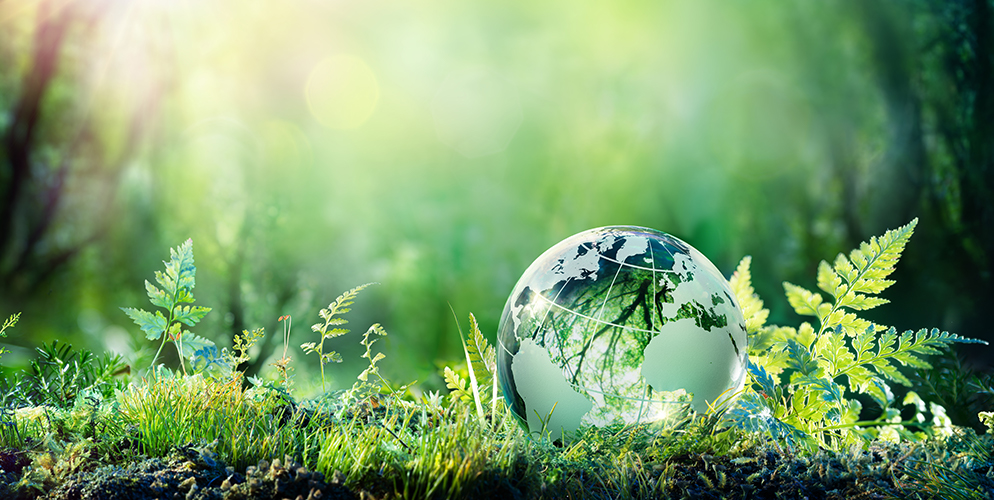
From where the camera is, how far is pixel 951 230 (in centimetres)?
570

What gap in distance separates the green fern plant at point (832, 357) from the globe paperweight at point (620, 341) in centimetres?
20

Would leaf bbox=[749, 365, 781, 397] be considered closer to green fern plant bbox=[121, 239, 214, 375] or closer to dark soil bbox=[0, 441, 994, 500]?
dark soil bbox=[0, 441, 994, 500]

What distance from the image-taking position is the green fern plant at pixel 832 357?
8.17ft

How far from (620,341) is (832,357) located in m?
0.99

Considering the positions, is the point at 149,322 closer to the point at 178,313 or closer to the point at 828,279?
the point at 178,313

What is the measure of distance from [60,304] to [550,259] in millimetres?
5454

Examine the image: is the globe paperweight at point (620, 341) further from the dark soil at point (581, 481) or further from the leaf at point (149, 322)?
the leaf at point (149, 322)

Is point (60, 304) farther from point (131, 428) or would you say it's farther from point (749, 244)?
point (749, 244)

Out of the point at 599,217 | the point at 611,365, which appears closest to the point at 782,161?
the point at 599,217

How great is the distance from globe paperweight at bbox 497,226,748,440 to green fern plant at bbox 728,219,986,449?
0.20 m

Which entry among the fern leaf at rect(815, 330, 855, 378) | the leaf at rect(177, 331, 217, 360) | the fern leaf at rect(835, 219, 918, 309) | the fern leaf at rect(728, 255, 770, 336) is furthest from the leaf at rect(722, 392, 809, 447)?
the leaf at rect(177, 331, 217, 360)

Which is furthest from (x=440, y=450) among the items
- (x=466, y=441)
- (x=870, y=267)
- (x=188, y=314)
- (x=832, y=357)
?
(x=870, y=267)

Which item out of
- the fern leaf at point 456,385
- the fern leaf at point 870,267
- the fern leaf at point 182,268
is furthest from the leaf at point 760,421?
the fern leaf at point 182,268

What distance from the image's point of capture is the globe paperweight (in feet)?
8.19
